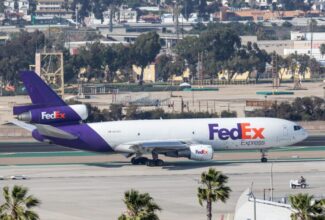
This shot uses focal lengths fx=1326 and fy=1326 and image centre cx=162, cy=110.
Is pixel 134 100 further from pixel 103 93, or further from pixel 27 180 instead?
pixel 27 180

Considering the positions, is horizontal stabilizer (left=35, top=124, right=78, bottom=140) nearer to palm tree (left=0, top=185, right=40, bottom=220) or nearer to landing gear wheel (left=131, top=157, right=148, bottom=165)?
landing gear wheel (left=131, top=157, right=148, bottom=165)

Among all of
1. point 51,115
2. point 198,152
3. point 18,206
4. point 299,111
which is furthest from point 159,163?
point 299,111

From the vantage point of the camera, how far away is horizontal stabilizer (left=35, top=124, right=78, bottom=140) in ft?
325

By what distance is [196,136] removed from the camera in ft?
328

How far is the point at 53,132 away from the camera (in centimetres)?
9931

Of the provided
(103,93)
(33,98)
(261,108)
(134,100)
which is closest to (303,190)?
(33,98)

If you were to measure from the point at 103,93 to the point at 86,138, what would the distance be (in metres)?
98.3

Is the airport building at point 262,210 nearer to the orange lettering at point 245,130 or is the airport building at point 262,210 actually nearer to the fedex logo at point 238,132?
the fedex logo at point 238,132

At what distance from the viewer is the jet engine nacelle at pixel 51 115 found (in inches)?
3915

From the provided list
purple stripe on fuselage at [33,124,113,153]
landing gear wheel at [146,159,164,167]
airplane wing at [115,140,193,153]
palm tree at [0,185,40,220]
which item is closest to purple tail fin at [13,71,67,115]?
purple stripe on fuselage at [33,124,113,153]

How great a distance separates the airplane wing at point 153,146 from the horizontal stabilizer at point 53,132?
3761 mm

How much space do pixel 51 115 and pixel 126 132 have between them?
19.0ft

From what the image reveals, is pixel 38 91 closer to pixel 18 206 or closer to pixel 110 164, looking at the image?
pixel 110 164

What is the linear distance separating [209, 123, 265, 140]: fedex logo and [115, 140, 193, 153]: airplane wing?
6.95ft
